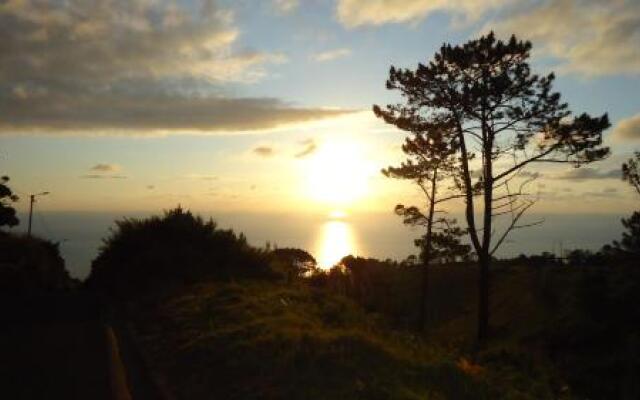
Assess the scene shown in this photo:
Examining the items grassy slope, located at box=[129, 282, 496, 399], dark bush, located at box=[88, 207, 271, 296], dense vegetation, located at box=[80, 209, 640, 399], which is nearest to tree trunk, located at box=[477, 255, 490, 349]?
dense vegetation, located at box=[80, 209, 640, 399]

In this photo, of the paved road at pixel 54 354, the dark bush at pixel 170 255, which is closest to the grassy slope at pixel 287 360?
the paved road at pixel 54 354

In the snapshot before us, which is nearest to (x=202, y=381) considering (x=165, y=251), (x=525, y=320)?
(x=165, y=251)

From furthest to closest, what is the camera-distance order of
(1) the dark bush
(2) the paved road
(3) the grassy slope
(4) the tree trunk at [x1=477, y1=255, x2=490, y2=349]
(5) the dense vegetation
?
(4) the tree trunk at [x1=477, y1=255, x2=490, y2=349] < (1) the dark bush < (5) the dense vegetation < (2) the paved road < (3) the grassy slope

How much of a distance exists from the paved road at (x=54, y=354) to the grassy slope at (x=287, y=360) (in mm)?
984

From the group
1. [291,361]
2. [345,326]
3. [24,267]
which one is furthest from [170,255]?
[291,361]

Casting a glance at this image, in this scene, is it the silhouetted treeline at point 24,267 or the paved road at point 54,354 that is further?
the silhouetted treeline at point 24,267

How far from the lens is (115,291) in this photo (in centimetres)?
2425

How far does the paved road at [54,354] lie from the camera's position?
345 inches

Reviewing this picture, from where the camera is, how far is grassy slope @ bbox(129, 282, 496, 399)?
8656 mm

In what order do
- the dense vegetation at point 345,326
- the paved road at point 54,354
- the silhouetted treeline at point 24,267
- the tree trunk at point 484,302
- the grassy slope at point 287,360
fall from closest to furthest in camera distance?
the grassy slope at point 287,360 → the paved road at point 54,354 → the dense vegetation at point 345,326 → the silhouetted treeline at point 24,267 → the tree trunk at point 484,302

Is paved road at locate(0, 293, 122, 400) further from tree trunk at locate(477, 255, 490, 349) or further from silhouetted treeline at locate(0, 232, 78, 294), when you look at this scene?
tree trunk at locate(477, 255, 490, 349)

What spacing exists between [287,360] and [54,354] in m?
4.62

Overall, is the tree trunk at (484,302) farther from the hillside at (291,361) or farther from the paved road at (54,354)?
the paved road at (54,354)

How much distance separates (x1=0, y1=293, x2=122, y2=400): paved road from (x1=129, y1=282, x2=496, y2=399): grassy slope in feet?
3.23
